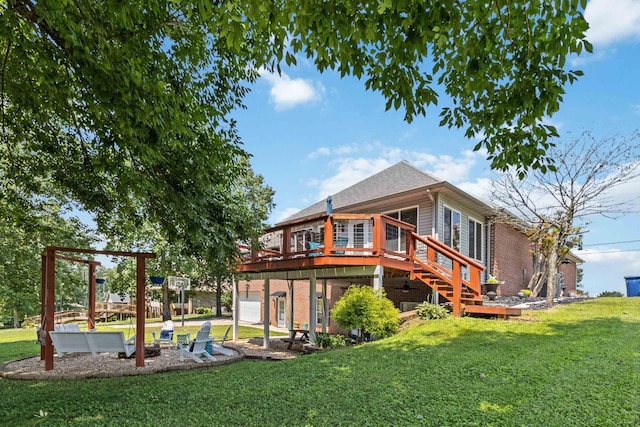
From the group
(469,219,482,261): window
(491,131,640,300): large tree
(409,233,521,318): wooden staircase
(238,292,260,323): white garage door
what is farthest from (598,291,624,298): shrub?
(238,292,260,323): white garage door

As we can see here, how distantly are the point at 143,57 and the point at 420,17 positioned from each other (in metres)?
3.78

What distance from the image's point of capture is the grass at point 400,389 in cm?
464

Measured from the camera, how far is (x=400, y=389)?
5.60 m

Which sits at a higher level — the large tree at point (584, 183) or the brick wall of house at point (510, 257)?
the large tree at point (584, 183)

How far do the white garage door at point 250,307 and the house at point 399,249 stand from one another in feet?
17.1

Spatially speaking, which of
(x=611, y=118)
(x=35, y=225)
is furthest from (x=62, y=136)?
(x=611, y=118)

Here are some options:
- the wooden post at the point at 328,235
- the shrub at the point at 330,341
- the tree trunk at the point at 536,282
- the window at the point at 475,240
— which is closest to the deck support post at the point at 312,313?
the shrub at the point at 330,341

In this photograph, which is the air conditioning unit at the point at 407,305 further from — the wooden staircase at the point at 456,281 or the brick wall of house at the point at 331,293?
the wooden staircase at the point at 456,281

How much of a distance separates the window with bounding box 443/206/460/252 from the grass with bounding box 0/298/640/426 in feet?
19.1

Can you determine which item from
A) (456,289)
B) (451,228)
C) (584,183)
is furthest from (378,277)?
(584,183)

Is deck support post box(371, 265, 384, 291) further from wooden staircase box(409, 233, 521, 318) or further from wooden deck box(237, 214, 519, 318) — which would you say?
wooden staircase box(409, 233, 521, 318)

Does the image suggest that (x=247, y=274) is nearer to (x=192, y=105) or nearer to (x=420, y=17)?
(x=192, y=105)

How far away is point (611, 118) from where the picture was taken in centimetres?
1458

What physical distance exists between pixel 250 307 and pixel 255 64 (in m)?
23.2
